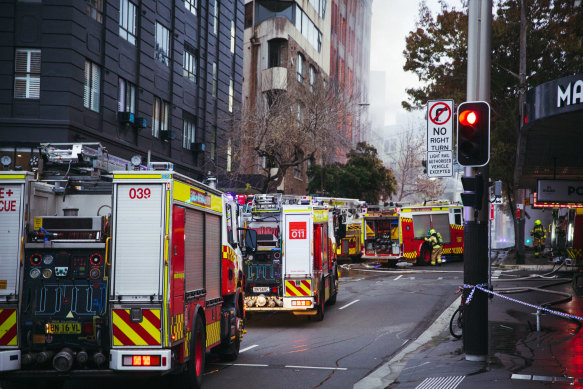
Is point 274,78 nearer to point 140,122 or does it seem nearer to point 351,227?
point 351,227

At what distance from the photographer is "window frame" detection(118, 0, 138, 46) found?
27719 mm

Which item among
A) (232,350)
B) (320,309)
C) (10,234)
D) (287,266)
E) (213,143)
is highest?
(213,143)

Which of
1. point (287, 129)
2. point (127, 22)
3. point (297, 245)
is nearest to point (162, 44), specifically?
point (127, 22)

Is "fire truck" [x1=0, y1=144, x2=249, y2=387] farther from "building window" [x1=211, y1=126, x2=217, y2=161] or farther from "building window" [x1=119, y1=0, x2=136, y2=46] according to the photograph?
"building window" [x1=211, y1=126, x2=217, y2=161]

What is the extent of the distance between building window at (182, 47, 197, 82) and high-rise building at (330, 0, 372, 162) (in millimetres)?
19257

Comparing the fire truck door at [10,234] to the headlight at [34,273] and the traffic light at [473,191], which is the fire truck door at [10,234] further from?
the traffic light at [473,191]

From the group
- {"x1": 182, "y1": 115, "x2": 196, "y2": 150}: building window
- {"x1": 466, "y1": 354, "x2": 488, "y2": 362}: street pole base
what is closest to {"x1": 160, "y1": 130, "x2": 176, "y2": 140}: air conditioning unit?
{"x1": 182, "y1": 115, "x2": 196, "y2": 150}: building window

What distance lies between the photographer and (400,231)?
34375 millimetres

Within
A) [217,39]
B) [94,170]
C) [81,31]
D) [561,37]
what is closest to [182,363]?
[94,170]

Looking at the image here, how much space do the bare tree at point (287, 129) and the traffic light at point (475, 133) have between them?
23.4 m

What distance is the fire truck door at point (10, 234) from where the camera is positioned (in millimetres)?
8227

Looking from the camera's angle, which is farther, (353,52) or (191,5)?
(353,52)

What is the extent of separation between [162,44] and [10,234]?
24.5 meters

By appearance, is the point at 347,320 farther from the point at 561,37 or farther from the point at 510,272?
the point at 561,37
